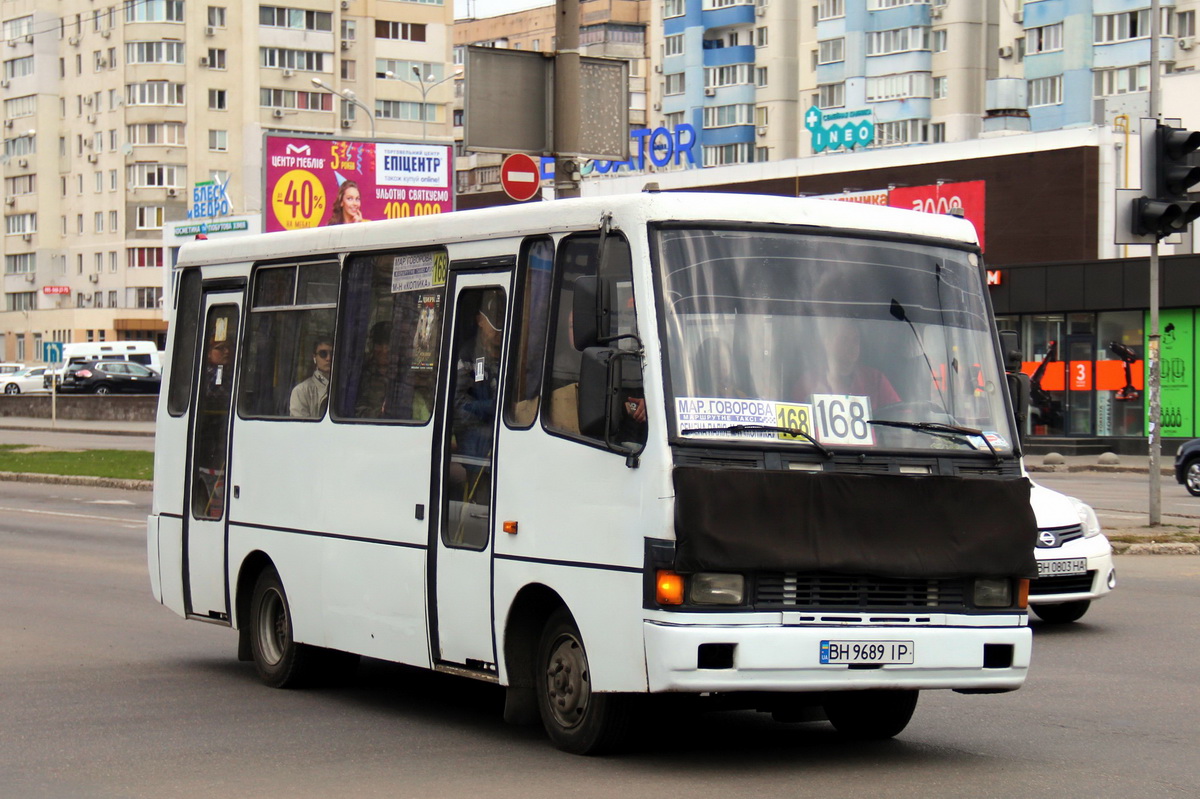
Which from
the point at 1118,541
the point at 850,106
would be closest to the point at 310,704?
the point at 1118,541

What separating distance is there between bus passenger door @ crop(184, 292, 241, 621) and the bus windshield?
440cm

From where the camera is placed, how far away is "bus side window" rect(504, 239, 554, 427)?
8719mm

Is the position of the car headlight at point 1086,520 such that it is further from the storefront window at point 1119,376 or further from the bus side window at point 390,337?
the storefront window at point 1119,376

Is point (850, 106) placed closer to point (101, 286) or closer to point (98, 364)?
point (98, 364)

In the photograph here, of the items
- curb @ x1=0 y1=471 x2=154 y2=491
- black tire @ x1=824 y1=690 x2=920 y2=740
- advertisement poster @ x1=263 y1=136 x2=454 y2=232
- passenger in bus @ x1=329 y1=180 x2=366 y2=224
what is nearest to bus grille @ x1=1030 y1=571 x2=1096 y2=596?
black tire @ x1=824 y1=690 x2=920 y2=740

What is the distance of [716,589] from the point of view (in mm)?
7758

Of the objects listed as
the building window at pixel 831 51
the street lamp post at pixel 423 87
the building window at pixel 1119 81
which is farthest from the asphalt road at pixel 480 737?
the building window at pixel 831 51

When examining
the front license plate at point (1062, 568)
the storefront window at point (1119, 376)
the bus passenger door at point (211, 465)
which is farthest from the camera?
the storefront window at point (1119, 376)

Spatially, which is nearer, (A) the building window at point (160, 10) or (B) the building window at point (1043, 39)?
(B) the building window at point (1043, 39)

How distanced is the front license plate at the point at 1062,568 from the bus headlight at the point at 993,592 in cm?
509

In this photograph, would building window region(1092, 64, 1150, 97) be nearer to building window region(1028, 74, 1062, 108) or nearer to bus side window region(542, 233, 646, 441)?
building window region(1028, 74, 1062, 108)

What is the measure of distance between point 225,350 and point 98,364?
67456 millimetres

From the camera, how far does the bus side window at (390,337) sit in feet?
31.6

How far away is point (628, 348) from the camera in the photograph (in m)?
8.02
